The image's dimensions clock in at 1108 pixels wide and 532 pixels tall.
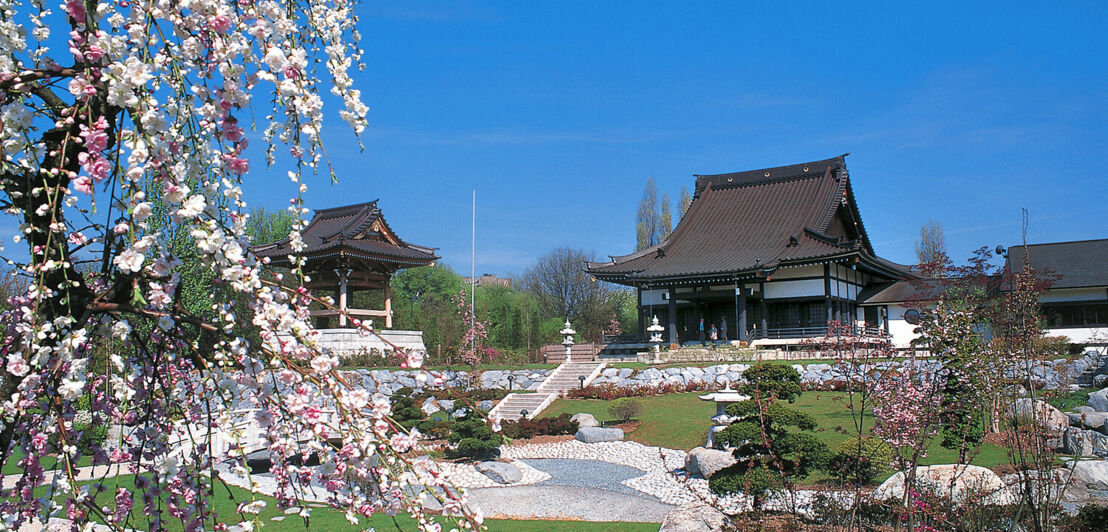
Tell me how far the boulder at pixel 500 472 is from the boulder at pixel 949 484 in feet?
20.9

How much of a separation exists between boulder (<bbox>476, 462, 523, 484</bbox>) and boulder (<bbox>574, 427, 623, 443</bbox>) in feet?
9.81

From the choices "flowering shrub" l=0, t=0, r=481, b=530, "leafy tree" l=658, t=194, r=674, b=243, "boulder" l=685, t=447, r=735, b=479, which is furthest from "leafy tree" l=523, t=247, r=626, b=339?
"flowering shrub" l=0, t=0, r=481, b=530

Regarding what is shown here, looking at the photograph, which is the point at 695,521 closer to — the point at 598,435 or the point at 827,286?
the point at 598,435

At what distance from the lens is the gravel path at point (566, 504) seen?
9.44 m

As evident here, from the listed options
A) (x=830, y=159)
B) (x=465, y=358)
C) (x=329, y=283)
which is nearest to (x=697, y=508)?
(x=465, y=358)

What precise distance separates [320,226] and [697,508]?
26.2 m

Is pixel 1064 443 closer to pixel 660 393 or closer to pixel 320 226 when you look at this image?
pixel 660 393

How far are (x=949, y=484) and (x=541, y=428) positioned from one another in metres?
10.3

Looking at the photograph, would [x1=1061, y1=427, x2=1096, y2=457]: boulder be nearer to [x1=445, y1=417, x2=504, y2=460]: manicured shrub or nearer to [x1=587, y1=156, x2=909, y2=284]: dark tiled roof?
[x1=445, y1=417, x2=504, y2=460]: manicured shrub

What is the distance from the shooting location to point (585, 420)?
1727 centimetres

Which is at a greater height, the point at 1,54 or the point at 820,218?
the point at 820,218

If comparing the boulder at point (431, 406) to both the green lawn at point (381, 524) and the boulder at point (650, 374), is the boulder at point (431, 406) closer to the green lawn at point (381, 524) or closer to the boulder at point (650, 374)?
the boulder at point (650, 374)

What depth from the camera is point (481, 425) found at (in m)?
14.1

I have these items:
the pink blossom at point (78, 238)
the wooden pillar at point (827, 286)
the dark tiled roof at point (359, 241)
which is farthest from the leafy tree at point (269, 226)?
the pink blossom at point (78, 238)
